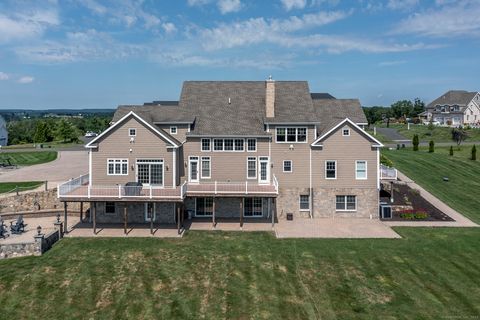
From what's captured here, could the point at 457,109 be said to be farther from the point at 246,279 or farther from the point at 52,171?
the point at 246,279

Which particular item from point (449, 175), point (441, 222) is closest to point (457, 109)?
point (449, 175)

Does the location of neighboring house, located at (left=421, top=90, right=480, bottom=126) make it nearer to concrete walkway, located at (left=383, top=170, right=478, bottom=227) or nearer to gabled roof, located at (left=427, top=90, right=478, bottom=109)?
gabled roof, located at (left=427, top=90, right=478, bottom=109)

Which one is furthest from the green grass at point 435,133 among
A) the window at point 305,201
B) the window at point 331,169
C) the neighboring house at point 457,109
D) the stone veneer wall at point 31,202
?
the stone veneer wall at point 31,202

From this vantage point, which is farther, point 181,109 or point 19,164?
point 19,164

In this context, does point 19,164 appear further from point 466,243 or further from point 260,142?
point 466,243

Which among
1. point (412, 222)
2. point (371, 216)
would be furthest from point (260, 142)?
point (412, 222)

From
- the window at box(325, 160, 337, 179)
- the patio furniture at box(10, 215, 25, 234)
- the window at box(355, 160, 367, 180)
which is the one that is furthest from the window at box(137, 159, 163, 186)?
the window at box(355, 160, 367, 180)

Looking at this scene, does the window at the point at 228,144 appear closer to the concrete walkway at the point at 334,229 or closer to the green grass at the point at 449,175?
the concrete walkway at the point at 334,229
